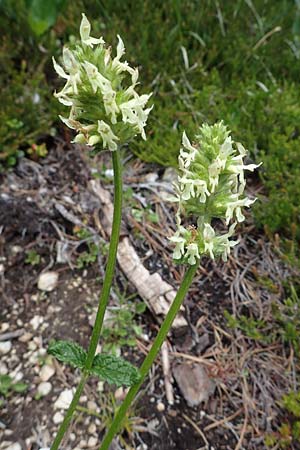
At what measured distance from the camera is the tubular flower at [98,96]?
1205 millimetres

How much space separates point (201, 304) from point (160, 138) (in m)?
0.96

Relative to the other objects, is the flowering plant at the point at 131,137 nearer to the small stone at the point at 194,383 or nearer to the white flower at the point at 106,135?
the white flower at the point at 106,135

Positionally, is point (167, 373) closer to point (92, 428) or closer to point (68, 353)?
point (92, 428)

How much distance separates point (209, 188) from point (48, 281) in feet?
4.59

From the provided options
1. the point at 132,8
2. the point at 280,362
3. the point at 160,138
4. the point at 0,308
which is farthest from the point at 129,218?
the point at 132,8

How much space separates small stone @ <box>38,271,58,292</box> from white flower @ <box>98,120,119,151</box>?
137cm

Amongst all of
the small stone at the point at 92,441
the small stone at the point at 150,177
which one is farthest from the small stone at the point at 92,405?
the small stone at the point at 150,177

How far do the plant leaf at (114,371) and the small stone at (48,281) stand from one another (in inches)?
37.6

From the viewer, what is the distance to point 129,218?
2684 mm

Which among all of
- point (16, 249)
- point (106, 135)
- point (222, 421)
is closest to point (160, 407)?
point (222, 421)

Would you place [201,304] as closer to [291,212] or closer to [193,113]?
[291,212]

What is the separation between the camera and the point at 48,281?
250 centimetres

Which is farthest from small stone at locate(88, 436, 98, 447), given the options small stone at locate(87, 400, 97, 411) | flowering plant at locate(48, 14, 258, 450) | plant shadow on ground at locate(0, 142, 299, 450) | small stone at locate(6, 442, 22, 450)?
flowering plant at locate(48, 14, 258, 450)

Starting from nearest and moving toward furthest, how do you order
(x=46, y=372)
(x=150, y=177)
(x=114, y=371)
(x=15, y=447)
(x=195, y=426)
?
(x=114, y=371) → (x=15, y=447) → (x=195, y=426) → (x=46, y=372) → (x=150, y=177)
